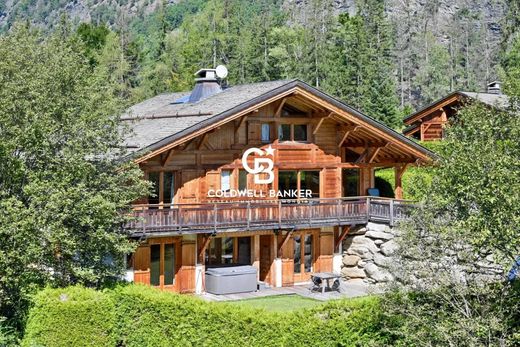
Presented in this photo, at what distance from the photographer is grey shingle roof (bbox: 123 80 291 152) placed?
25.6m

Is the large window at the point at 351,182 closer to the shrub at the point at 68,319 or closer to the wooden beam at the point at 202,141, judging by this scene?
the wooden beam at the point at 202,141

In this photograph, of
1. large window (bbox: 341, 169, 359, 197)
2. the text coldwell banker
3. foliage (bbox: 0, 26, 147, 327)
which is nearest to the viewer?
foliage (bbox: 0, 26, 147, 327)

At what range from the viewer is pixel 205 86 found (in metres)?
32.8

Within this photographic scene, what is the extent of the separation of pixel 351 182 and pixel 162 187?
8794mm

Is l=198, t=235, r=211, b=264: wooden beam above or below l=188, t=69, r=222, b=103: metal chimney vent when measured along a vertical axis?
below

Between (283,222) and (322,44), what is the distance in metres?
56.1

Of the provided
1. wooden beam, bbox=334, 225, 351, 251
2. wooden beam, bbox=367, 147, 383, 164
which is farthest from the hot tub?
wooden beam, bbox=367, 147, 383, 164

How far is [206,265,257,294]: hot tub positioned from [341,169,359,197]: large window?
6.70 meters

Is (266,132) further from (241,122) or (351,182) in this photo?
(351,182)

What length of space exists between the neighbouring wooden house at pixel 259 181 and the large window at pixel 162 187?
4 centimetres

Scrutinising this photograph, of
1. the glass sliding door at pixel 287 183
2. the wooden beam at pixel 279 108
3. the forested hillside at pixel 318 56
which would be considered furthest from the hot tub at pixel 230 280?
the forested hillside at pixel 318 56

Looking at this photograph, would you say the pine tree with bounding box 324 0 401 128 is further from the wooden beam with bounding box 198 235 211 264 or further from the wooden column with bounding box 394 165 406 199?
the wooden beam with bounding box 198 235 211 264

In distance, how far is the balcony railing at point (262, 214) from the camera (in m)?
24.4

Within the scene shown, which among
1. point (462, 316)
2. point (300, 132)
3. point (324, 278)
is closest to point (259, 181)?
point (300, 132)
